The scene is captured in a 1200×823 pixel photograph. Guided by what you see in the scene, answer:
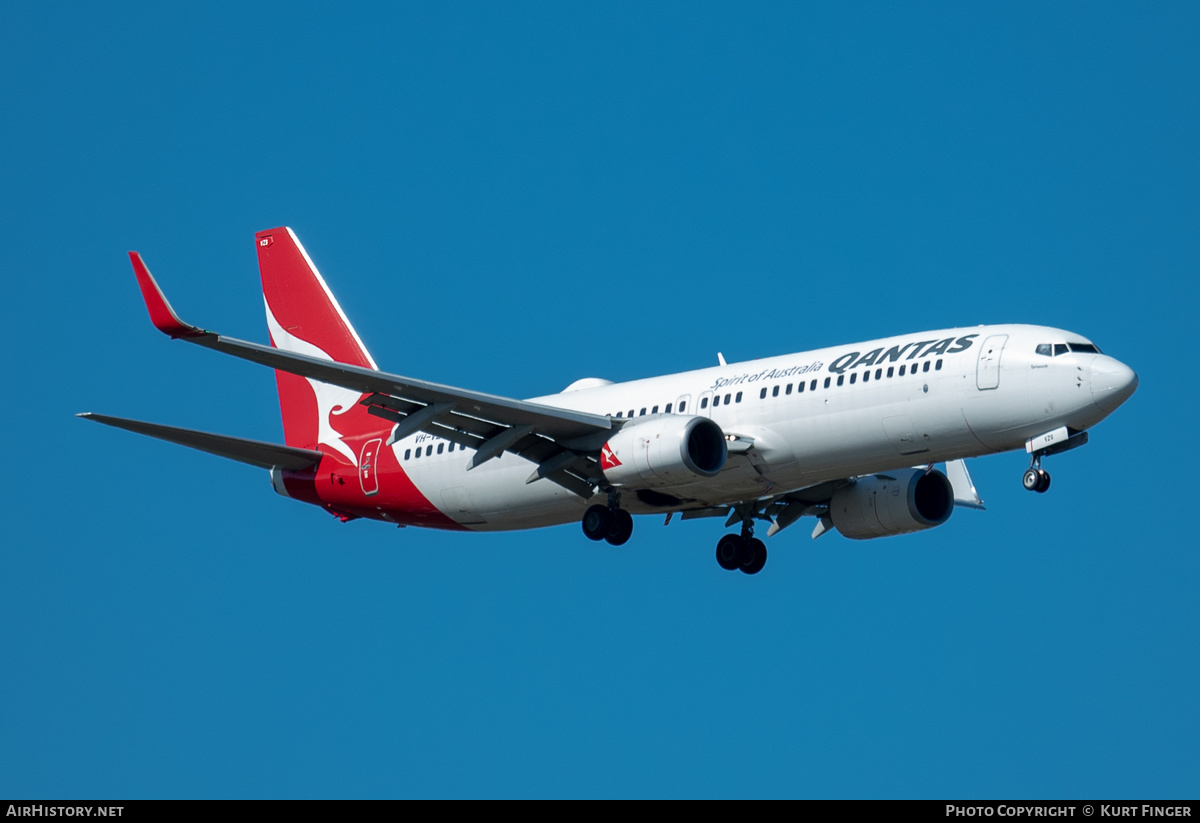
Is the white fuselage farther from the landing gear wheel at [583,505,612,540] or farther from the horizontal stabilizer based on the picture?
the horizontal stabilizer

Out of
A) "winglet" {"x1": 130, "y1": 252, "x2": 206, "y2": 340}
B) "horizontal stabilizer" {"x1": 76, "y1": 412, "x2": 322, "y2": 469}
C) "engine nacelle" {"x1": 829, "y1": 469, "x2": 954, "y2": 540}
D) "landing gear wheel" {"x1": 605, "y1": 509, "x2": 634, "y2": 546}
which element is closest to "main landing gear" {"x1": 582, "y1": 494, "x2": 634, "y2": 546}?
"landing gear wheel" {"x1": 605, "y1": 509, "x2": 634, "y2": 546}

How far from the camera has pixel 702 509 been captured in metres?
47.1

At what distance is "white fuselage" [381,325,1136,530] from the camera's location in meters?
39.4

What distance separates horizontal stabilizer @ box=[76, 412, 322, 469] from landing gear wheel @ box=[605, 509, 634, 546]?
9.74 metres

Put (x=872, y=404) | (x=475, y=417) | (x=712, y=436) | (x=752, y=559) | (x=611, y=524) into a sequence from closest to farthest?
(x=872, y=404) → (x=712, y=436) → (x=475, y=417) → (x=611, y=524) → (x=752, y=559)

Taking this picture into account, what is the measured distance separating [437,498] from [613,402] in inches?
220

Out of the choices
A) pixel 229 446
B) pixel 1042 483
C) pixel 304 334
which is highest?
pixel 304 334

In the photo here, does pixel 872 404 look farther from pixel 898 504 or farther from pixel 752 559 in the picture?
pixel 752 559

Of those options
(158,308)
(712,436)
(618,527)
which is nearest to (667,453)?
(712,436)

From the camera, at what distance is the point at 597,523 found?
44406mm

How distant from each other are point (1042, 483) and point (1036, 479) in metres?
0.15

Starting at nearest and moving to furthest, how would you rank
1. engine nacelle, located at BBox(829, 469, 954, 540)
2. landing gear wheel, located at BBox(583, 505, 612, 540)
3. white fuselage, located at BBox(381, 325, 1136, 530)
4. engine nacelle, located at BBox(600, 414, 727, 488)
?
white fuselage, located at BBox(381, 325, 1136, 530), engine nacelle, located at BBox(600, 414, 727, 488), landing gear wheel, located at BBox(583, 505, 612, 540), engine nacelle, located at BBox(829, 469, 954, 540)

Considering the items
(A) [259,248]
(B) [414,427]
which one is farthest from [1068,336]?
(A) [259,248]

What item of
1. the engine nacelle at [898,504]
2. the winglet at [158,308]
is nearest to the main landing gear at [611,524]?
the engine nacelle at [898,504]
